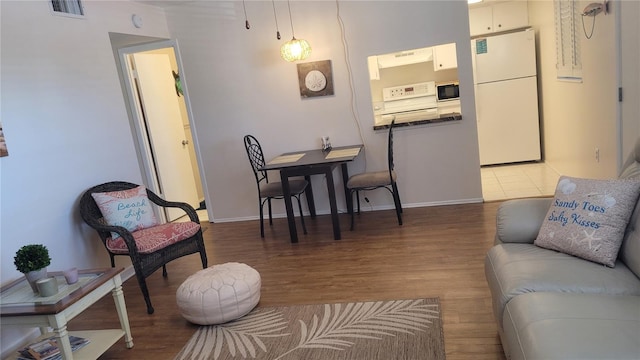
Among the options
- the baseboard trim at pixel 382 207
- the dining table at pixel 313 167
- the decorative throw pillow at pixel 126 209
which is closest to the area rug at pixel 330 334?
the decorative throw pillow at pixel 126 209

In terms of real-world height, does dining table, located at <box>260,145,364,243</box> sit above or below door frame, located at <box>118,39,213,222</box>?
below

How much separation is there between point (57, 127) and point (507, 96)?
16.4 ft

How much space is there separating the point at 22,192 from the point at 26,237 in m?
0.30

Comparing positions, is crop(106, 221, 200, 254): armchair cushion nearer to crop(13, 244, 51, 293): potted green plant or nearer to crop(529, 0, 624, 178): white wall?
crop(13, 244, 51, 293): potted green plant

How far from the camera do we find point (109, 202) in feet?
10.6

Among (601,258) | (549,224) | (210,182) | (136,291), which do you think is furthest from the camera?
(210,182)

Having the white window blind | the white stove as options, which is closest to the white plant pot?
the white stove

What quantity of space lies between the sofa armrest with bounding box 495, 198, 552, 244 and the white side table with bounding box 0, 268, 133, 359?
7.02 feet

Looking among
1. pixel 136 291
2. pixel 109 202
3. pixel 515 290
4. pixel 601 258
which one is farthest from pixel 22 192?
pixel 601 258

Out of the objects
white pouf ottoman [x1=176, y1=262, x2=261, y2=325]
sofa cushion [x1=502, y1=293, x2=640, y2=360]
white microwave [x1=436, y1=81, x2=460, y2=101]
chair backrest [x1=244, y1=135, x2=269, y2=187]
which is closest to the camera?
sofa cushion [x1=502, y1=293, x2=640, y2=360]

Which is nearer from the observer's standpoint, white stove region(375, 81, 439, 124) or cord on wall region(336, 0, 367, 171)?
cord on wall region(336, 0, 367, 171)

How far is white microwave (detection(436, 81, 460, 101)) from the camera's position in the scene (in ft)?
18.1

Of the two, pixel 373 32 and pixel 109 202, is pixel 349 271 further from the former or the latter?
pixel 373 32

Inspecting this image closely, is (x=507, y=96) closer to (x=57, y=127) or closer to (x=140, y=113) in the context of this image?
(x=140, y=113)
